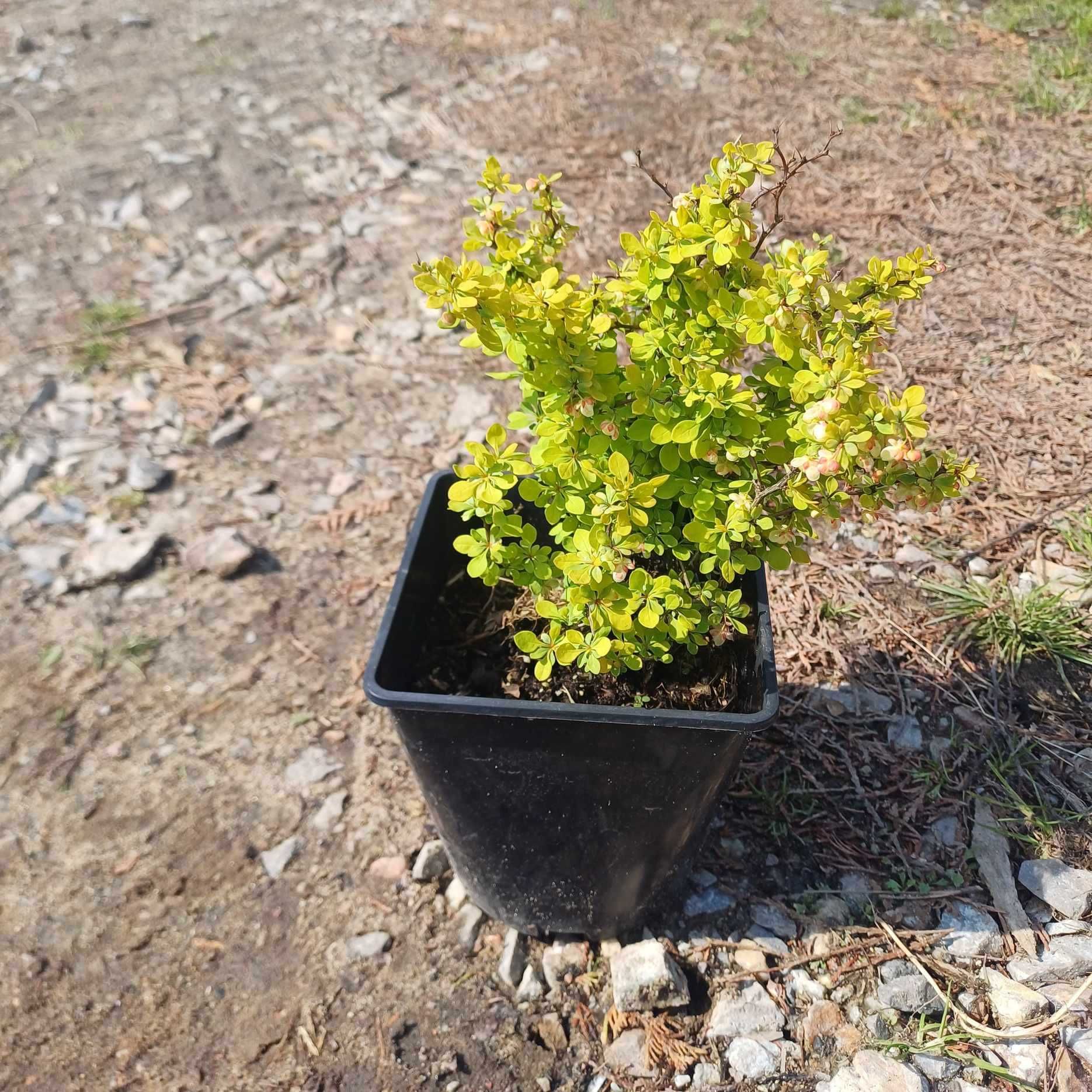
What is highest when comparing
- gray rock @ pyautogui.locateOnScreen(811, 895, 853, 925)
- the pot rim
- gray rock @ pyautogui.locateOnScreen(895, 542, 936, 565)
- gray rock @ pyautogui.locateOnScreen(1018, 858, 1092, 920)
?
the pot rim

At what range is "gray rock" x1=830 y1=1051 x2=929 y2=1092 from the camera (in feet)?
5.22

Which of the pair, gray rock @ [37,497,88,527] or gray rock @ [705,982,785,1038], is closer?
gray rock @ [705,982,785,1038]

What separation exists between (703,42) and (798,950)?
16.2 feet

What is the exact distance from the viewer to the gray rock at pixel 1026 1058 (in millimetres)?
1596

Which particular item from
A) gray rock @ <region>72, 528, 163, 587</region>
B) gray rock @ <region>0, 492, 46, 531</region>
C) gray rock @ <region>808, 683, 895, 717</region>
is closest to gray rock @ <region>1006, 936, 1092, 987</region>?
gray rock @ <region>808, 683, 895, 717</region>

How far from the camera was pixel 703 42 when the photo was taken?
500 centimetres

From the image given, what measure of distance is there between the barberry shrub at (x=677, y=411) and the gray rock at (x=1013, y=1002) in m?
0.97

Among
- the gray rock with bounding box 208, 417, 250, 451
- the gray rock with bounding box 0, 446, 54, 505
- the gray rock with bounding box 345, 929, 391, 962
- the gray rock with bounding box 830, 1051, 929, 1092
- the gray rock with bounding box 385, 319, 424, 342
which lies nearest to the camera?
the gray rock with bounding box 830, 1051, 929, 1092

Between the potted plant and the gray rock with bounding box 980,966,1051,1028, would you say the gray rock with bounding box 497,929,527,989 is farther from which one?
the gray rock with bounding box 980,966,1051,1028

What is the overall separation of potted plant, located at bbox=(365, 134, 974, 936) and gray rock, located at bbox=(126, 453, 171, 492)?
5.48 ft

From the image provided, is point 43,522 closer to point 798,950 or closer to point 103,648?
point 103,648

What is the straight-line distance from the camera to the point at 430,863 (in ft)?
6.71

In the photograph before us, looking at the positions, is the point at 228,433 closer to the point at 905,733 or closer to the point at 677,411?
the point at 677,411

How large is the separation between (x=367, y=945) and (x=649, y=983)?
633 millimetres
